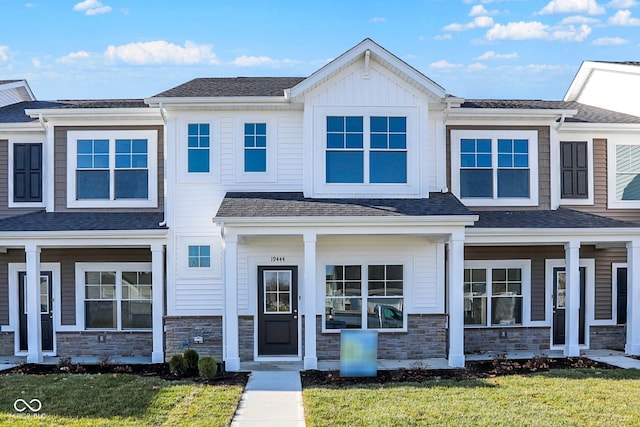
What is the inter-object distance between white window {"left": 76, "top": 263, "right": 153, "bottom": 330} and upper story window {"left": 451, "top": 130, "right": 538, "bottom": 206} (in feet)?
26.4

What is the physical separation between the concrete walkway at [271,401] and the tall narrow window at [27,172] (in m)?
7.44

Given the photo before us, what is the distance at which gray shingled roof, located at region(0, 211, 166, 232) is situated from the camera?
13.3 meters

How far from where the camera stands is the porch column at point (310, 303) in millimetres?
12102

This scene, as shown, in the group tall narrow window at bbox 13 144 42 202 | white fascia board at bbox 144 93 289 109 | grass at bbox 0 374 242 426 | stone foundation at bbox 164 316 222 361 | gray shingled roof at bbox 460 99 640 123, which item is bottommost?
grass at bbox 0 374 242 426

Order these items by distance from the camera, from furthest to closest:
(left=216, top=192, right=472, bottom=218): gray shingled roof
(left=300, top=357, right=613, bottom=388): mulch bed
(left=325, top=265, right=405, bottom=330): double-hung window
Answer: (left=325, top=265, right=405, bottom=330): double-hung window < (left=216, top=192, right=472, bottom=218): gray shingled roof < (left=300, top=357, right=613, bottom=388): mulch bed

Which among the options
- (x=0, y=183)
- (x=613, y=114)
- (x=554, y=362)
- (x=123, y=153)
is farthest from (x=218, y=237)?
(x=613, y=114)

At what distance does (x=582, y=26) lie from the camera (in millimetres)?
25219

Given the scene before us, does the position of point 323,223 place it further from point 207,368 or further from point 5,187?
point 5,187

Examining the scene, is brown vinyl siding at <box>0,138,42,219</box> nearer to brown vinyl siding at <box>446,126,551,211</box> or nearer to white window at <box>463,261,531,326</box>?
white window at <box>463,261,531,326</box>

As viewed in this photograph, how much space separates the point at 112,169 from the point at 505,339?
10.4 m

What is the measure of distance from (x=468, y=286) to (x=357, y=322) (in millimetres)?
3126

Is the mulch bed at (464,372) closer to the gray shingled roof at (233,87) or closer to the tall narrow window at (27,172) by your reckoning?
the gray shingled roof at (233,87)

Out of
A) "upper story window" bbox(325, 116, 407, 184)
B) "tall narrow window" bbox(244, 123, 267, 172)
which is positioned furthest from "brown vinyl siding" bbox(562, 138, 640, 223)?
"tall narrow window" bbox(244, 123, 267, 172)

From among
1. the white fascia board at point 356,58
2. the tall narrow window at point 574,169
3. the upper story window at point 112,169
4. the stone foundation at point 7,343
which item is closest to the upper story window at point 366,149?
the white fascia board at point 356,58
